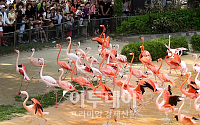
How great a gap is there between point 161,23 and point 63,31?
640 centimetres

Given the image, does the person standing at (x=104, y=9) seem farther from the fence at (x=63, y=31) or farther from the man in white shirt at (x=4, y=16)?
the man in white shirt at (x=4, y=16)

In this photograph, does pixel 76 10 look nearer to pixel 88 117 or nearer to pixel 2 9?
pixel 2 9

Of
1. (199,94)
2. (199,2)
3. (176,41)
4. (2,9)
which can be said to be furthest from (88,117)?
(199,2)

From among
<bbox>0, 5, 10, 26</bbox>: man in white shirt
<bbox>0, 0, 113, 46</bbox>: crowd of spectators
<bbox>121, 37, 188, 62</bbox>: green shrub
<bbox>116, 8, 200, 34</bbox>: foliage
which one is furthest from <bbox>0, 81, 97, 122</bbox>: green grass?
<bbox>116, 8, 200, 34</bbox>: foliage

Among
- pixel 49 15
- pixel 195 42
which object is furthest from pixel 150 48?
pixel 49 15

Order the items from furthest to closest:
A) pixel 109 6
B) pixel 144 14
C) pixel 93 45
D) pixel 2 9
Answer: pixel 144 14 → pixel 109 6 → pixel 93 45 → pixel 2 9

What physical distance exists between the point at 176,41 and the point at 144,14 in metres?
6.11

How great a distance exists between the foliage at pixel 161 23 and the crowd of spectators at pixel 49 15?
5.01 ft

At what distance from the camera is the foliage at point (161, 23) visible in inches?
717

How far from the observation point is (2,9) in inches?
489

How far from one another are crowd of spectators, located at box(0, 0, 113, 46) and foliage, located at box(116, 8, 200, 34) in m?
1.53

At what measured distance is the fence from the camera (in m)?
12.9

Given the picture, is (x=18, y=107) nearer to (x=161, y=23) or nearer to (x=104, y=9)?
(x=104, y=9)

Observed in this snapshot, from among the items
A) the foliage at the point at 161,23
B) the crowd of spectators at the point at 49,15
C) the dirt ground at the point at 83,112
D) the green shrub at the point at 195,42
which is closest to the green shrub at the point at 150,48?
the green shrub at the point at 195,42
